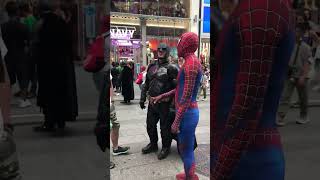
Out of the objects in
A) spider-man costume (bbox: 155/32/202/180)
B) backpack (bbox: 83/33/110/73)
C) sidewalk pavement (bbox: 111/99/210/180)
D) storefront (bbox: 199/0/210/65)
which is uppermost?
storefront (bbox: 199/0/210/65)

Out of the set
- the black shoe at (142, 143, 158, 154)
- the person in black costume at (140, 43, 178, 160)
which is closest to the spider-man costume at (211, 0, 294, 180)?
the person in black costume at (140, 43, 178, 160)

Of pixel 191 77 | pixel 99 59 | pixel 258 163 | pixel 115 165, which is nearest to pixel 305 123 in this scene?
pixel 258 163

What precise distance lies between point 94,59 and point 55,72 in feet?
0.49

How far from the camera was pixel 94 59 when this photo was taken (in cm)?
139

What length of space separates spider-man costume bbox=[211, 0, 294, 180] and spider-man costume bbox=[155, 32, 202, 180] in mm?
1602

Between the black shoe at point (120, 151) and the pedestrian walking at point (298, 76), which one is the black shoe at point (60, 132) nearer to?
the pedestrian walking at point (298, 76)

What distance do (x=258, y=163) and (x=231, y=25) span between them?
478 mm

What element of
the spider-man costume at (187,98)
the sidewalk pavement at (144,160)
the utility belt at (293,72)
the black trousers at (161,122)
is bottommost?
the sidewalk pavement at (144,160)

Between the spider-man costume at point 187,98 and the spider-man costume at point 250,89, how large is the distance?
5.26 feet

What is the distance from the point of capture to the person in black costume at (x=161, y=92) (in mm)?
4012

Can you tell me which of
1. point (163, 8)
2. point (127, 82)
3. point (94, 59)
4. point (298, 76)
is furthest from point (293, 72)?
point (127, 82)

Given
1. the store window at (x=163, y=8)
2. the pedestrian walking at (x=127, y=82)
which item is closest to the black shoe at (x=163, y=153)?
the store window at (x=163, y=8)

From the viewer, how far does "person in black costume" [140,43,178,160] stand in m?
4.01

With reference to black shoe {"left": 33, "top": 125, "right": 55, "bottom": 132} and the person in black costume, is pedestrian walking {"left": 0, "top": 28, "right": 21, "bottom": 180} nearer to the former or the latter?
black shoe {"left": 33, "top": 125, "right": 55, "bottom": 132}
